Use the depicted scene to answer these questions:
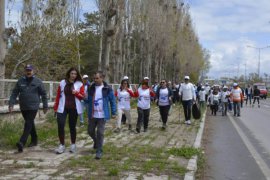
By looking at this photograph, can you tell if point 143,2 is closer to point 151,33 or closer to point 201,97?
point 151,33

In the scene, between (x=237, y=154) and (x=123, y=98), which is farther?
(x=123, y=98)

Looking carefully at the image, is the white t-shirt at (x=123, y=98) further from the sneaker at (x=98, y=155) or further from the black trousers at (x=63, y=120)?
the sneaker at (x=98, y=155)

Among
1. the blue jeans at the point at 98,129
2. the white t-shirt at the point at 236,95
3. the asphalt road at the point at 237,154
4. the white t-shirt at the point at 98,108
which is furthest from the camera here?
the white t-shirt at the point at 236,95

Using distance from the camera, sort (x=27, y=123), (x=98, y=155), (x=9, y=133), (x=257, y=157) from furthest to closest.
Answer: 1. (x=9, y=133)
2. (x=257, y=157)
3. (x=27, y=123)
4. (x=98, y=155)

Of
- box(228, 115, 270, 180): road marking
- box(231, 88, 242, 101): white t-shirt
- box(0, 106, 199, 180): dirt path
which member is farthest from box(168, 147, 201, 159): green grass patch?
box(231, 88, 242, 101): white t-shirt

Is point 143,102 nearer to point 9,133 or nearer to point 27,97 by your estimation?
point 9,133

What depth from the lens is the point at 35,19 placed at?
17.5 meters

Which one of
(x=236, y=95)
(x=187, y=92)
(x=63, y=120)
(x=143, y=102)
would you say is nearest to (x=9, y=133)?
(x=63, y=120)

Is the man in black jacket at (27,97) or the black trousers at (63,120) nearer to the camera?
the black trousers at (63,120)

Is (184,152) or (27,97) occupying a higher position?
(27,97)

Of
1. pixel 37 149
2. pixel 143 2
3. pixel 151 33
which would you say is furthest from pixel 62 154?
pixel 151 33

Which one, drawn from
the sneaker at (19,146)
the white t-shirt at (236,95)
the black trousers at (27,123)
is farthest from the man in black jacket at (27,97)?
the white t-shirt at (236,95)

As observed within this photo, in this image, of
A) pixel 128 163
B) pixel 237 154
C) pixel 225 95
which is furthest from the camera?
pixel 225 95

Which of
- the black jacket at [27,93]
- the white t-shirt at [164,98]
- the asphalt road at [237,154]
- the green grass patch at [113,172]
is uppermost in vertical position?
the black jacket at [27,93]
